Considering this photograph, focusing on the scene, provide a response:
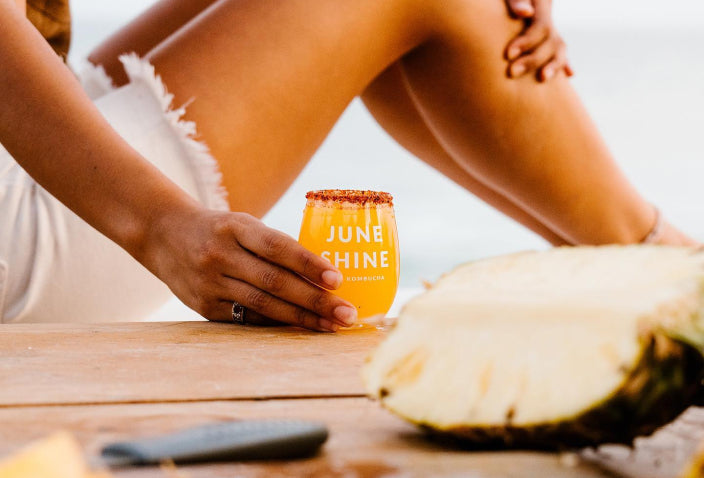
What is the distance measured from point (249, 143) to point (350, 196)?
26cm

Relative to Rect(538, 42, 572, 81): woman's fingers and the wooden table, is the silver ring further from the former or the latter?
Rect(538, 42, 572, 81): woman's fingers

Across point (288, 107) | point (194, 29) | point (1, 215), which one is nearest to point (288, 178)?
point (288, 107)

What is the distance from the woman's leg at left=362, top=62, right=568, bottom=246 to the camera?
1123 mm

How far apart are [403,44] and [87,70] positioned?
495 mm

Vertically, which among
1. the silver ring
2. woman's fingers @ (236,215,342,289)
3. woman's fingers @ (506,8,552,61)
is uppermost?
woman's fingers @ (506,8,552,61)

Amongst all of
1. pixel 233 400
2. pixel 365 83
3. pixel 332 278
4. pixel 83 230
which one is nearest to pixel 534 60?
pixel 365 83

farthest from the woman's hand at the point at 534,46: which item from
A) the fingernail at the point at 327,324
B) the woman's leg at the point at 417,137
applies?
the fingernail at the point at 327,324

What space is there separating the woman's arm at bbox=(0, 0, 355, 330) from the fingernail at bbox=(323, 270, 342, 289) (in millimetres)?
33

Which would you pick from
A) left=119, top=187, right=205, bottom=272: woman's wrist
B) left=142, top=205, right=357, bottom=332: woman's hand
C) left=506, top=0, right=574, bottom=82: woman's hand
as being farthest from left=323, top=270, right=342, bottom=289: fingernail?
left=506, top=0, right=574, bottom=82: woman's hand

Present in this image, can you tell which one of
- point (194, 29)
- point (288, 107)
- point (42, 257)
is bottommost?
point (42, 257)

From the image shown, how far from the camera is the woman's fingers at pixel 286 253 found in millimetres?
676

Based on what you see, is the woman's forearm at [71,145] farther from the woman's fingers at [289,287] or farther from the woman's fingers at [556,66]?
the woman's fingers at [556,66]

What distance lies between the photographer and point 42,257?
897mm

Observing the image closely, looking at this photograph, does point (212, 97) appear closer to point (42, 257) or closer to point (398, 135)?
point (42, 257)
